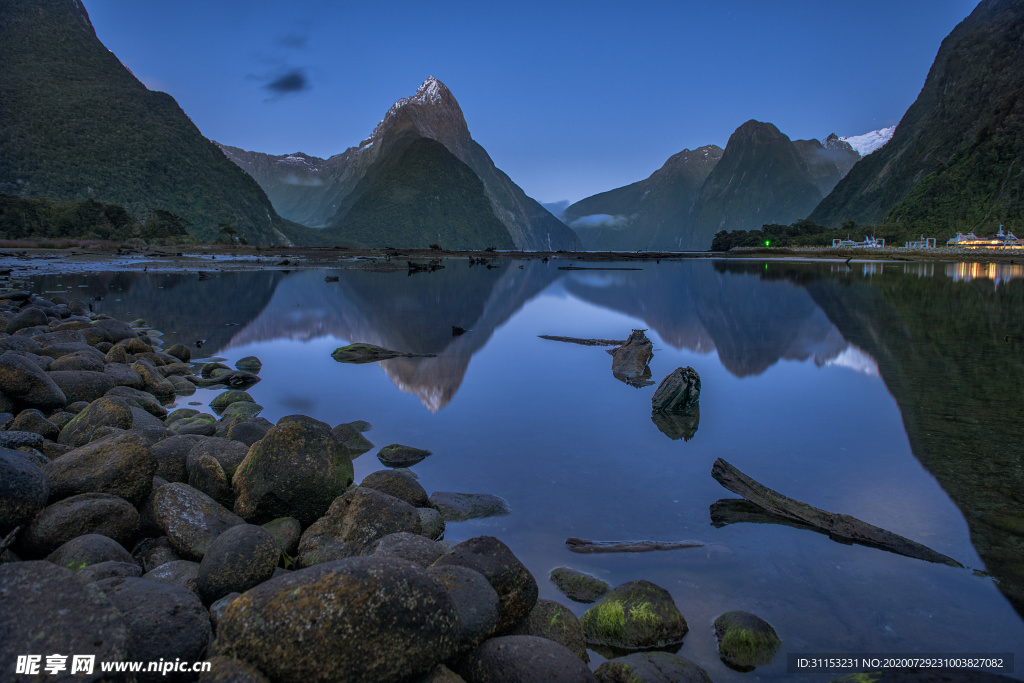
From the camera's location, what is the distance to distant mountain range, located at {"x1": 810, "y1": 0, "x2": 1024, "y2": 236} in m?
137

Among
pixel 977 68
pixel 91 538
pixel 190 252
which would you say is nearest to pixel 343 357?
pixel 91 538

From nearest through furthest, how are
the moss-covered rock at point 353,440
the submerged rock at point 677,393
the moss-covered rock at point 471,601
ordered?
the moss-covered rock at point 471,601 < the moss-covered rock at point 353,440 < the submerged rock at point 677,393

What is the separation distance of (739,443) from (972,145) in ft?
629

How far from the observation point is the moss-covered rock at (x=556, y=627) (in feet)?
16.0

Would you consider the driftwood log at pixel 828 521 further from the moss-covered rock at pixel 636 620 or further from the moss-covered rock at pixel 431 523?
the moss-covered rock at pixel 431 523

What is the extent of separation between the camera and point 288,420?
6805mm

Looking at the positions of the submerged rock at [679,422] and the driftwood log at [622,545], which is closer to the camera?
the driftwood log at [622,545]

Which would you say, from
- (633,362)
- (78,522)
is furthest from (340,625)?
(633,362)

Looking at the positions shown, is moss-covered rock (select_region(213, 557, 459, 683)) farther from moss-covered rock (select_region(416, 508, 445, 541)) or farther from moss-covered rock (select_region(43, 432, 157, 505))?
moss-covered rock (select_region(43, 432, 157, 505))

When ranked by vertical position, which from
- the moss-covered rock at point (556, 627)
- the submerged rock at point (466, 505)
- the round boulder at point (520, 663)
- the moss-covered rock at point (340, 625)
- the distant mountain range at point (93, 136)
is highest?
the distant mountain range at point (93, 136)

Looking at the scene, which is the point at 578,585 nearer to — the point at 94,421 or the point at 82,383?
the point at 94,421

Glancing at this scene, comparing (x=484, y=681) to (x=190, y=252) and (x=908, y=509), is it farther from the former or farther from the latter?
(x=190, y=252)

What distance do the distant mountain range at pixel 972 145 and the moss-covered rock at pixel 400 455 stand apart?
167 meters

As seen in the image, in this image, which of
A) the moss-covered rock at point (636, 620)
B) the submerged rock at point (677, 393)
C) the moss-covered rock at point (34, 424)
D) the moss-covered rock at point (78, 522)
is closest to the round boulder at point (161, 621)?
the moss-covered rock at point (78, 522)
